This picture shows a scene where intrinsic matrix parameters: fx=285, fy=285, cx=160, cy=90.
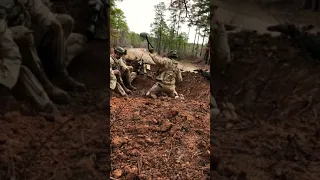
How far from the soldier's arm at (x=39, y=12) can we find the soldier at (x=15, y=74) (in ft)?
0.49

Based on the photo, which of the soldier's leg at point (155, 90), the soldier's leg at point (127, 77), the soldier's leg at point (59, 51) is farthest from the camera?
the soldier's leg at point (127, 77)

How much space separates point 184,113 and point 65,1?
269 centimetres

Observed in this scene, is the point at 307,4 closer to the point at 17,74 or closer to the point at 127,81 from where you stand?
the point at 17,74

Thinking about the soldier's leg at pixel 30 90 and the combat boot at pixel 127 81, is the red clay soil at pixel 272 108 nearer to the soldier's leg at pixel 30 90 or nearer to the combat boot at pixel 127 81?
the soldier's leg at pixel 30 90

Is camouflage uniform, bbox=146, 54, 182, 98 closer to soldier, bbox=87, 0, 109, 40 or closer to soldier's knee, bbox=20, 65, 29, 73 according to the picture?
soldier, bbox=87, 0, 109, 40

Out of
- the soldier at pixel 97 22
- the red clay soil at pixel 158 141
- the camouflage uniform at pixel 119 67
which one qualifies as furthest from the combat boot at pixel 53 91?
the camouflage uniform at pixel 119 67

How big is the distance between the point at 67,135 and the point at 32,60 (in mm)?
790

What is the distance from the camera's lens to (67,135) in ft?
9.03

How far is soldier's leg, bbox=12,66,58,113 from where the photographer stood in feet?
8.88

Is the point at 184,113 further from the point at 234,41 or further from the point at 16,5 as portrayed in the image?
the point at 16,5

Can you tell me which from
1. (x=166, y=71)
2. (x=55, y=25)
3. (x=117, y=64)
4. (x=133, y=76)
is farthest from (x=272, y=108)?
(x=133, y=76)

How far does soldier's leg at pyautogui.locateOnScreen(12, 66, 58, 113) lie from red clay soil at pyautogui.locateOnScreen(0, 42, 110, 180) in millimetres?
92

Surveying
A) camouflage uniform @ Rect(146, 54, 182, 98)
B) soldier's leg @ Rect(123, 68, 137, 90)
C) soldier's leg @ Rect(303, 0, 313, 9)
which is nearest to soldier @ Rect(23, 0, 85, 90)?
soldier's leg @ Rect(303, 0, 313, 9)

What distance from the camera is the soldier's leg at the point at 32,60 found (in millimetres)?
2691
